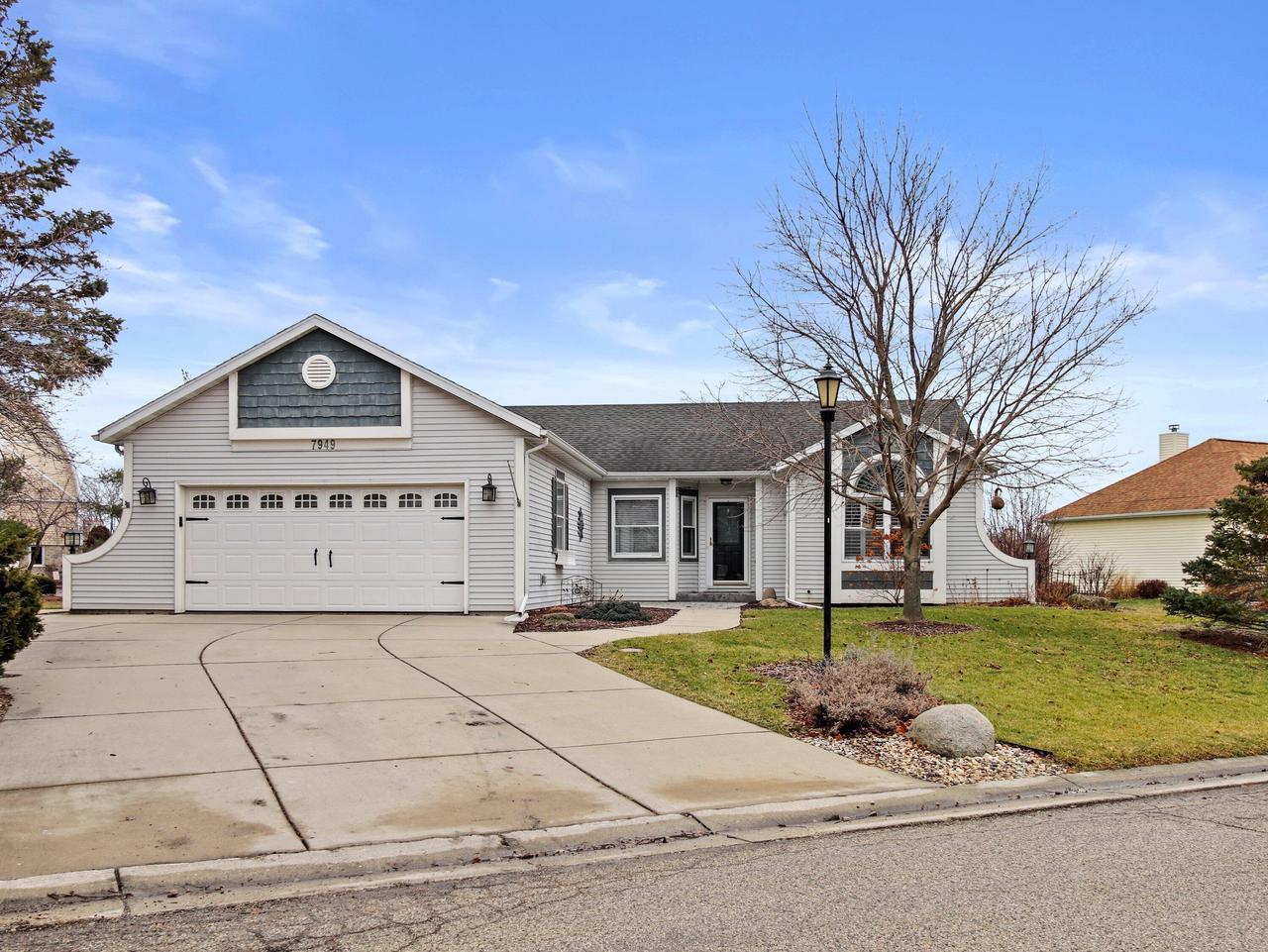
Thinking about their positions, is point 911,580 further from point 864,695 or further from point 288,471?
point 288,471

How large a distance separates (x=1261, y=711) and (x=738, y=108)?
35.2 feet

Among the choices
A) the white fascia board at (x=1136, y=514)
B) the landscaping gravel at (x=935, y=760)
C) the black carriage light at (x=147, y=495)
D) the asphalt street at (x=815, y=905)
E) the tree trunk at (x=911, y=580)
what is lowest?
the landscaping gravel at (x=935, y=760)

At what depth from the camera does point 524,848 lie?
587cm

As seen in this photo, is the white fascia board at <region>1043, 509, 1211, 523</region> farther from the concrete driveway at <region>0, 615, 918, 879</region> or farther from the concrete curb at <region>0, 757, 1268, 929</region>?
the concrete driveway at <region>0, 615, 918, 879</region>

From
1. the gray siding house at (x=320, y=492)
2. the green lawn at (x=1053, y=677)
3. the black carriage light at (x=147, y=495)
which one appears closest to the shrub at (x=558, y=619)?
the gray siding house at (x=320, y=492)

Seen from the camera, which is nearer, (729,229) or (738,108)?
(738,108)

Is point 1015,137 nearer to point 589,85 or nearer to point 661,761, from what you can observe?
point 589,85

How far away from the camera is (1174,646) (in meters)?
15.2

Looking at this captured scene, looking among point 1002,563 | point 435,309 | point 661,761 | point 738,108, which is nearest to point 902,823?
point 661,761

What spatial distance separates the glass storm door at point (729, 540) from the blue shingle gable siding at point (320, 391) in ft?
28.4

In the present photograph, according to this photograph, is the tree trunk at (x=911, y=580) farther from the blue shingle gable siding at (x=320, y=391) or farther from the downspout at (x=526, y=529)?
the blue shingle gable siding at (x=320, y=391)

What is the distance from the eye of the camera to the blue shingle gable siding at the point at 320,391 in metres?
17.5

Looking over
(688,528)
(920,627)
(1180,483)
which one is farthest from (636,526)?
(1180,483)

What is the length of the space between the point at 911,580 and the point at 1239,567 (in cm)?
486
